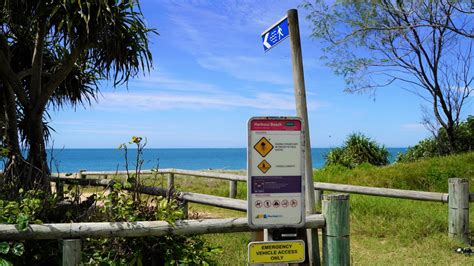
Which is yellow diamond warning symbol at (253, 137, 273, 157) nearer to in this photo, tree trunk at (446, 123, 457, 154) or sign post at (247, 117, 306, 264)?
sign post at (247, 117, 306, 264)

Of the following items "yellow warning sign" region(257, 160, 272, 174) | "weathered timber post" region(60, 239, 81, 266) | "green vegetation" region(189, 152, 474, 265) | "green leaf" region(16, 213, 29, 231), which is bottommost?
"green vegetation" region(189, 152, 474, 265)

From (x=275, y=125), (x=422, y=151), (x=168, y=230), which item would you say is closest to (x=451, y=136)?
(x=422, y=151)

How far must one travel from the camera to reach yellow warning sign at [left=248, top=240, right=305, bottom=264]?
2.64 meters

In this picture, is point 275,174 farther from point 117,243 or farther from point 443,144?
point 443,144

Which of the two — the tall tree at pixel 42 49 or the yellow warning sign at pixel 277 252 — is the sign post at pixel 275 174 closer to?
the yellow warning sign at pixel 277 252

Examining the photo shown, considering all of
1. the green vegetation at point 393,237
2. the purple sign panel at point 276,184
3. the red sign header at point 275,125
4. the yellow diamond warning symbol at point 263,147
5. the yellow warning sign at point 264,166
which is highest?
the red sign header at point 275,125

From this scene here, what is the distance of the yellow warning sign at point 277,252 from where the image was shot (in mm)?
2641

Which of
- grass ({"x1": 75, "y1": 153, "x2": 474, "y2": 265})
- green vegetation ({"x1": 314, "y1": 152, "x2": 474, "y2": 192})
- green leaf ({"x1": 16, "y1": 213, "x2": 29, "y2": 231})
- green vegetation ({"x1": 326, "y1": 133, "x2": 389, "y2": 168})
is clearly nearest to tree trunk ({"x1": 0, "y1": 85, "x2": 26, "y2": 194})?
green leaf ({"x1": 16, "y1": 213, "x2": 29, "y2": 231})

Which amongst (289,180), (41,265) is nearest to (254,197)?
(289,180)

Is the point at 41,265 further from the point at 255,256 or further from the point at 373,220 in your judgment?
the point at 373,220

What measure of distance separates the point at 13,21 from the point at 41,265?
14.2 ft

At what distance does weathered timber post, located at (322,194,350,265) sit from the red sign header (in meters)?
0.68

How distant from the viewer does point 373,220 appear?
22.2ft

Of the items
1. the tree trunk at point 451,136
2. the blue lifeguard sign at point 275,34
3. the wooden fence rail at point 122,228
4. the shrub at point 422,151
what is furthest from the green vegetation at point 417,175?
the wooden fence rail at point 122,228
